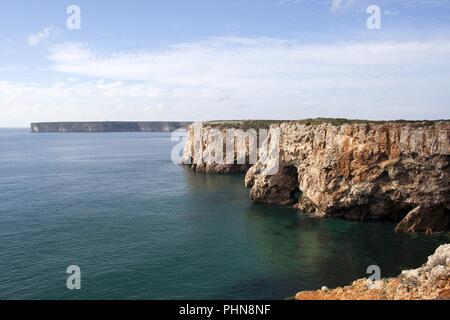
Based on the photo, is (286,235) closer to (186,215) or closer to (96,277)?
(186,215)

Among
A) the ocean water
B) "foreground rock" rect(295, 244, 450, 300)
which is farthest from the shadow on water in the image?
"foreground rock" rect(295, 244, 450, 300)

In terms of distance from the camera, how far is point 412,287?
2738 centimetres

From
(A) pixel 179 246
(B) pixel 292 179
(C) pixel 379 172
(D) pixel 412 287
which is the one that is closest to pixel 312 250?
(A) pixel 179 246

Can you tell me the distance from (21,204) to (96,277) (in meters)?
40.4

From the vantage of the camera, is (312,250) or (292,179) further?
(292,179)

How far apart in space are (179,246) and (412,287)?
30035 mm

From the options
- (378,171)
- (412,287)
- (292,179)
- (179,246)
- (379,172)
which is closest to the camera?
(412,287)

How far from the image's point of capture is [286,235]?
56625mm

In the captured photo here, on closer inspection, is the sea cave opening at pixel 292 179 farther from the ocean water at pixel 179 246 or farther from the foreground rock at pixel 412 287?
the foreground rock at pixel 412 287

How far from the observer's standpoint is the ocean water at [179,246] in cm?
3953

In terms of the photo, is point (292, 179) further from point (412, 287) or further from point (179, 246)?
point (412, 287)
